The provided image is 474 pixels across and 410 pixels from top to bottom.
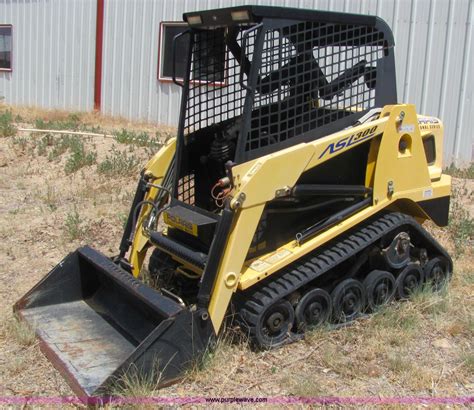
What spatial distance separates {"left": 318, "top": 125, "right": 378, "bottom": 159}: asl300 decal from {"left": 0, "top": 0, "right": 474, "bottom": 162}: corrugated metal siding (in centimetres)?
522

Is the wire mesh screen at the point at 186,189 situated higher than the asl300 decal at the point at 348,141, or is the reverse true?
the asl300 decal at the point at 348,141

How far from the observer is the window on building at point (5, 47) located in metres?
15.5

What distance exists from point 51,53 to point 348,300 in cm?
1204

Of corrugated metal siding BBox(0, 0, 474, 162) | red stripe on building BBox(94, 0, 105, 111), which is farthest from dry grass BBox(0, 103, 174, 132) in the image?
red stripe on building BBox(94, 0, 105, 111)

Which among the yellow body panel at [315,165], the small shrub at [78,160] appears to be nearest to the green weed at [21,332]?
the yellow body panel at [315,165]

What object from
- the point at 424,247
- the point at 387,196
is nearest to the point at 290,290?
the point at 387,196

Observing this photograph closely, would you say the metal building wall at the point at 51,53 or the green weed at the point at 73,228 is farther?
the metal building wall at the point at 51,53

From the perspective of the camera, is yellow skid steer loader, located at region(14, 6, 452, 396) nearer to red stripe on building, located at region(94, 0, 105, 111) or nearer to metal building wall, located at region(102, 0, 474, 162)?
metal building wall, located at region(102, 0, 474, 162)

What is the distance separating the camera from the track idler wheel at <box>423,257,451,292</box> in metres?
4.77

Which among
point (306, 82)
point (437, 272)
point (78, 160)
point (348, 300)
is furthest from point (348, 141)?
point (78, 160)

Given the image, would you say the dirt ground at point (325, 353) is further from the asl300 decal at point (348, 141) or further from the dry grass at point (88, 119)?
the dry grass at point (88, 119)

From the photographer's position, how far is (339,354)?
12.6ft

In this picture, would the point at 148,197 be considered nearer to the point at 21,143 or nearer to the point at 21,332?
the point at 21,332
